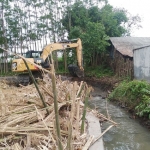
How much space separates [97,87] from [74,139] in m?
11.2

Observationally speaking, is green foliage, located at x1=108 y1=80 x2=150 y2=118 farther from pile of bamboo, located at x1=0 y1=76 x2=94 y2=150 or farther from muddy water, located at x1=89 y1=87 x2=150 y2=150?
pile of bamboo, located at x1=0 y1=76 x2=94 y2=150

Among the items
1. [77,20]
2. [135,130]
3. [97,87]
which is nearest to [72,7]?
[77,20]

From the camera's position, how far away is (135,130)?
5.93m

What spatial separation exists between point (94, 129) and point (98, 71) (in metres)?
14.2

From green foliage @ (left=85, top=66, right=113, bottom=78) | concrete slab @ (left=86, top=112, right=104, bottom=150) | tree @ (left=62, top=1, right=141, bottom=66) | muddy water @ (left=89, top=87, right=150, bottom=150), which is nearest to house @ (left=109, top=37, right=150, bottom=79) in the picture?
green foliage @ (left=85, top=66, right=113, bottom=78)

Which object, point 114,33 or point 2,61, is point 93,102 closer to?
point 114,33

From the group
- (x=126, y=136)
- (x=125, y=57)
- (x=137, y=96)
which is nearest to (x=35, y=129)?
(x=126, y=136)

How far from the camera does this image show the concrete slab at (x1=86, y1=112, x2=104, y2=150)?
314 cm

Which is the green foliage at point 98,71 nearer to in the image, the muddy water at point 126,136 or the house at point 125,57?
the house at point 125,57

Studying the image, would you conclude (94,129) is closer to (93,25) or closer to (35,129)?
(35,129)

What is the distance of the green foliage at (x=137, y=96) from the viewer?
650cm

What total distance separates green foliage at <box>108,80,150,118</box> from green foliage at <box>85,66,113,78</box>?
701cm

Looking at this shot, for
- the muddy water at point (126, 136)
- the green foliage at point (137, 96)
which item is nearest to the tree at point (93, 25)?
the green foliage at point (137, 96)

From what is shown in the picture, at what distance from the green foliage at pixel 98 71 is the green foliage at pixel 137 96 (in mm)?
7010
